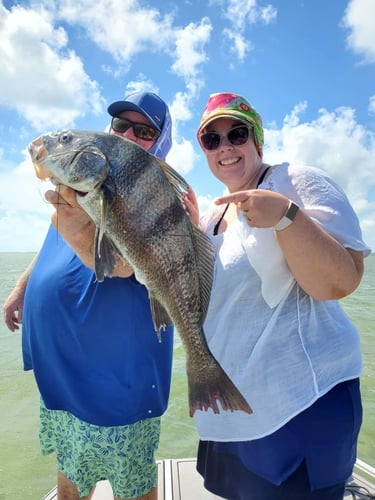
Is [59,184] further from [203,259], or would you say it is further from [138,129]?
[138,129]

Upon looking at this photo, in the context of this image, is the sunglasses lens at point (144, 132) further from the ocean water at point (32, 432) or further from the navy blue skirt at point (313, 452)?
the ocean water at point (32, 432)

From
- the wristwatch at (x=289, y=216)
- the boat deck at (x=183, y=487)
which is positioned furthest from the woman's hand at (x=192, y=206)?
the boat deck at (x=183, y=487)

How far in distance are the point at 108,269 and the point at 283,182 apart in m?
1.04

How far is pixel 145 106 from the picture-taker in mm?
2729

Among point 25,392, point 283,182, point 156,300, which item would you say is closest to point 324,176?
point 283,182

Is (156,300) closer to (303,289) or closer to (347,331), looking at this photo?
(303,289)

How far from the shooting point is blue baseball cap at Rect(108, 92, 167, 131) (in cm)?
271

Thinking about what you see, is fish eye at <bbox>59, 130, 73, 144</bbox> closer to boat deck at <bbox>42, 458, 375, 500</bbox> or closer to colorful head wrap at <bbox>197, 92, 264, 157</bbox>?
colorful head wrap at <bbox>197, 92, 264, 157</bbox>

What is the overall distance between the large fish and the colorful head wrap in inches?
22.3

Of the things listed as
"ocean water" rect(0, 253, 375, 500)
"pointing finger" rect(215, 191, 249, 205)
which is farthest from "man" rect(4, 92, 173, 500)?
"ocean water" rect(0, 253, 375, 500)

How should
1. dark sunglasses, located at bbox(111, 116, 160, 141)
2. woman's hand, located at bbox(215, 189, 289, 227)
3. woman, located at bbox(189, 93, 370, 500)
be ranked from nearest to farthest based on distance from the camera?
woman's hand, located at bbox(215, 189, 289, 227), woman, located at bbox(189, 93, 370, 500), dark sunglasses, located at bbox(111, 116, 160, 141)

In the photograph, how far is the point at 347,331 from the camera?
1.99 m

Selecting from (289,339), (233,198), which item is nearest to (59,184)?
(233,198)

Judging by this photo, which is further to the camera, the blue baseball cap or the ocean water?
the ocean water
